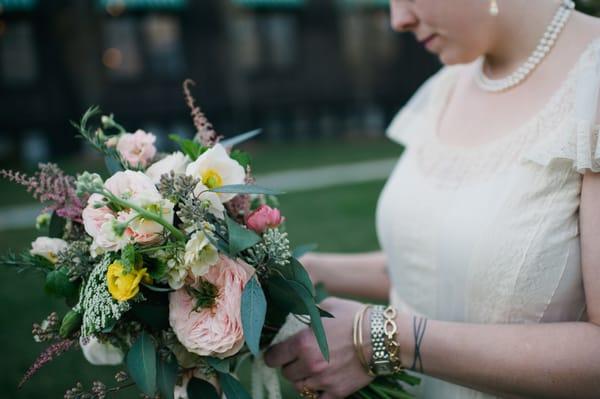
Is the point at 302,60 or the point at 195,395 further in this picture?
the point at 302,60

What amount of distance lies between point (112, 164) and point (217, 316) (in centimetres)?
48

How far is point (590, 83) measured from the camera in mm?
1398

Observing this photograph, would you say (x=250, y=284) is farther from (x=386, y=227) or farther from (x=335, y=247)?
(x=335, y=247)

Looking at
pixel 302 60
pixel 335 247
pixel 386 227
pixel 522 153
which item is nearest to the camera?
pixel 522 153

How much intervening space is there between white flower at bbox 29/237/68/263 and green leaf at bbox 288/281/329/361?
58 centimetres

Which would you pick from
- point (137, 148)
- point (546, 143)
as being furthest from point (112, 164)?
point (546, 143)

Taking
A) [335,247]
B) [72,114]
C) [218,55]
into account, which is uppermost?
[218,55]

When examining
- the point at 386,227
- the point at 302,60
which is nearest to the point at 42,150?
the point at 302,60

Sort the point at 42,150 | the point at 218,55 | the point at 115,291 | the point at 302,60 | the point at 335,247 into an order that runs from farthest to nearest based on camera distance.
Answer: the point at 302,60 → the point at 218,55 → the point at 42,150 → the point at 335,247 → the point at 115,291

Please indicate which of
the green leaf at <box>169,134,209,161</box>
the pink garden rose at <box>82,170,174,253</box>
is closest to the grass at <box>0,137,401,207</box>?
the green leaf at <box>169,134,209,161</box>

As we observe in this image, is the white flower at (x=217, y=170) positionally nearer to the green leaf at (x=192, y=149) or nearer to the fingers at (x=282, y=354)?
the green leaf at (x=192, y=149)

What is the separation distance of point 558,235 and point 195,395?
36.8 inches

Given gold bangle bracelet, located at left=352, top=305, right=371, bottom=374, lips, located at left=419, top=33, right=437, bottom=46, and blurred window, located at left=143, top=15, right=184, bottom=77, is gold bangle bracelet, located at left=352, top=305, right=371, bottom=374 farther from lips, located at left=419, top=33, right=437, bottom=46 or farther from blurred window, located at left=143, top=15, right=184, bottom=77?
blurred window, located at left=143, top=15, right=184, bottom=77

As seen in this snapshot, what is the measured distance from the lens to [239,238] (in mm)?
1180
